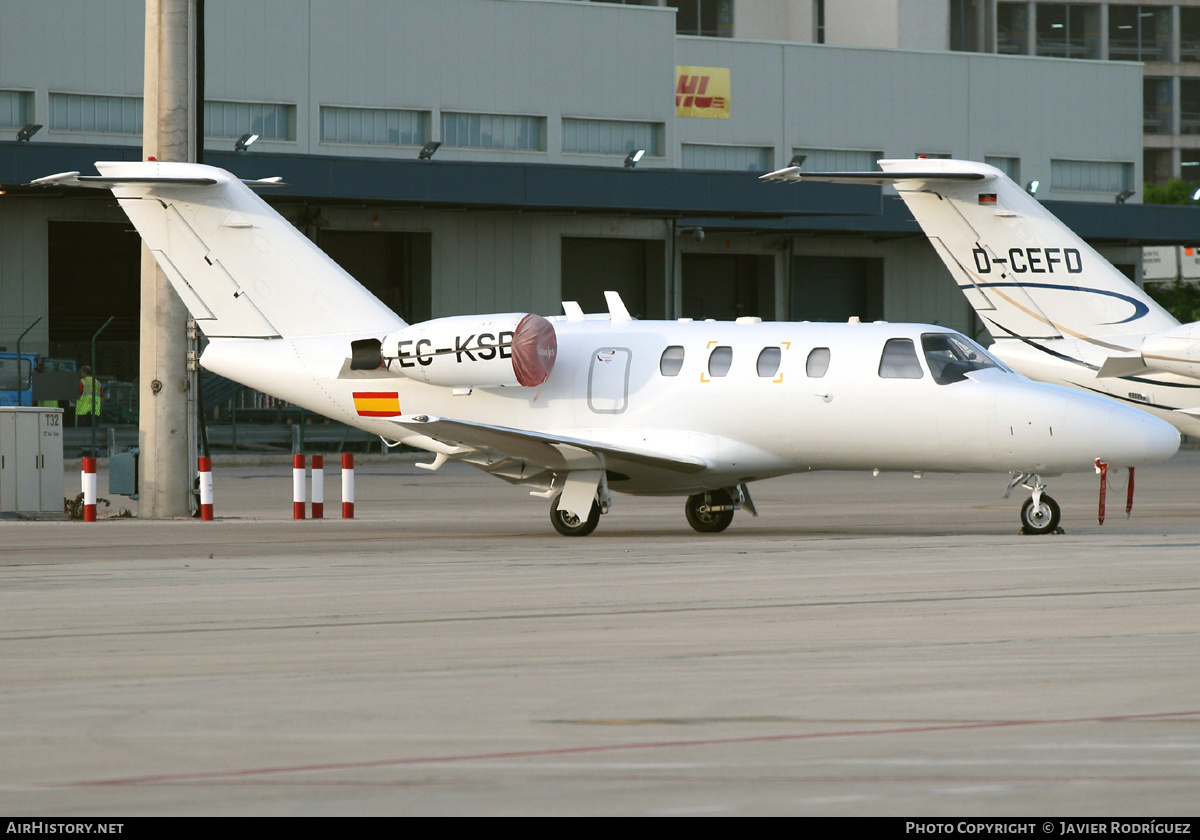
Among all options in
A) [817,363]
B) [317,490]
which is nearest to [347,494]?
[317,490]

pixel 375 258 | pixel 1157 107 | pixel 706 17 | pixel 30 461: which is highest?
pixel 1157 107

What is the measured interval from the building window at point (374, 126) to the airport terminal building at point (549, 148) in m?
0.06

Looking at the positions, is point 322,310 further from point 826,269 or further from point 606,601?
point 826,269

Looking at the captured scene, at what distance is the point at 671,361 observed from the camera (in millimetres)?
18812

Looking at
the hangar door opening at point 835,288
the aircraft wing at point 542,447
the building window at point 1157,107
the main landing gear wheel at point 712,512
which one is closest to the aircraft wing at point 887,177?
the main landing gear wheel at point 712,512

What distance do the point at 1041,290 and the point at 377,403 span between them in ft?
31.8

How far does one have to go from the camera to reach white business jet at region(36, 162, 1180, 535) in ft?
57.9

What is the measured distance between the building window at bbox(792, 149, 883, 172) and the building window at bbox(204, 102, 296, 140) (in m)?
17.8

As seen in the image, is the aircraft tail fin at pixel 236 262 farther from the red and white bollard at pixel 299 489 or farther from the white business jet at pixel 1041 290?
the white business jet at pixel 1041 290

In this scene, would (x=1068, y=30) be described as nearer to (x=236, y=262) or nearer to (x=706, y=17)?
(x=706, y=17)

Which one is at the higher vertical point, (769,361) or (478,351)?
(478,351)

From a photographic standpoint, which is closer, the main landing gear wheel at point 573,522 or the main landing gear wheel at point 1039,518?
the main landing gear wheel at point 1039,518

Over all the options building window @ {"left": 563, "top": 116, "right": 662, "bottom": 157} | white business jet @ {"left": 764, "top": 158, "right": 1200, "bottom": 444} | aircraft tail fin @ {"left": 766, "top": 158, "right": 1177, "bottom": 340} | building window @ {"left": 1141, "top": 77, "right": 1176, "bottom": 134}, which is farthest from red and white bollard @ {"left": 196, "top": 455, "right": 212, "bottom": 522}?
building window @ {"left": 1141, "top": 77, "right": 1176, "bottom": 134}

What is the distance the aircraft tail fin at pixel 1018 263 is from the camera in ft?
74.2
